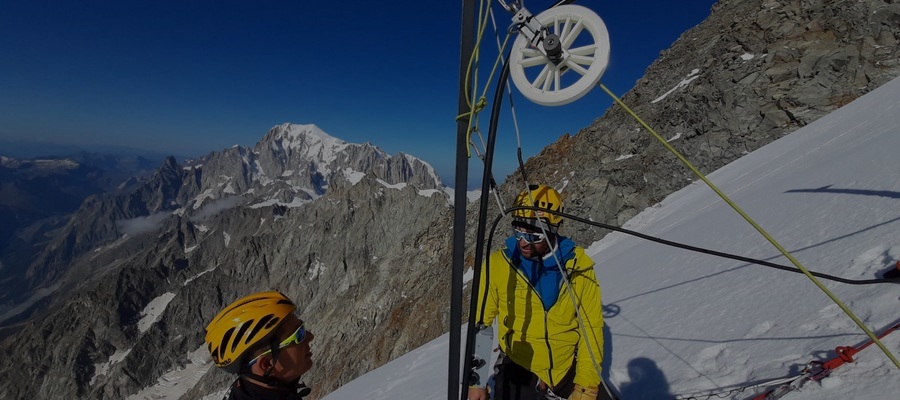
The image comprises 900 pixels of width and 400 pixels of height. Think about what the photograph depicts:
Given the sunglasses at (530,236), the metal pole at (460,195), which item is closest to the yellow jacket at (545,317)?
the sunglasses at (530,236)

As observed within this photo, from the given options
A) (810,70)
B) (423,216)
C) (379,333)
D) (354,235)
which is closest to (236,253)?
(354,235)

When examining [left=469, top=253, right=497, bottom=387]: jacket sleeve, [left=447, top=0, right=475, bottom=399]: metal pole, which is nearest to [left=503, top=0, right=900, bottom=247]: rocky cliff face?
[left=469, top=253, right=497, bottom=387]: jacket sleeve

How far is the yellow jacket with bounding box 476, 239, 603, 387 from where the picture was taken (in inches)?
160

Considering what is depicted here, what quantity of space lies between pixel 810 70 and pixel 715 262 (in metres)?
27.4

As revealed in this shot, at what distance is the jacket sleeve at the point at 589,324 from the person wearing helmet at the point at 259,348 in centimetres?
258

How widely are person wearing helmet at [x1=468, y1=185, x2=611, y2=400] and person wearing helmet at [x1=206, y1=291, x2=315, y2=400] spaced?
5.62 ft

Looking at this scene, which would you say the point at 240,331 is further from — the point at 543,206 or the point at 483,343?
the point at 543,206

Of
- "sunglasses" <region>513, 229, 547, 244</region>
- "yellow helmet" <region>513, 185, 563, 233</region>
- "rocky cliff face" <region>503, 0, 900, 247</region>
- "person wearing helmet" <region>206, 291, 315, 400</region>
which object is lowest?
"person wearing helmet" <region>206, 291, 315, 400</region>

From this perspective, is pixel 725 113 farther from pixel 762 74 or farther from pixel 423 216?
pixel 423 216

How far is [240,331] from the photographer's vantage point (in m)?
3.23

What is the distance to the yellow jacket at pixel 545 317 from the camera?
160 inches

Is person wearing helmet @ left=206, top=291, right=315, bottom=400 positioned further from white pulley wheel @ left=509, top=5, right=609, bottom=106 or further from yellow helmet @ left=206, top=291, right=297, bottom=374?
white pulley wheel @ left=509, top=5, right=609, bottom=106

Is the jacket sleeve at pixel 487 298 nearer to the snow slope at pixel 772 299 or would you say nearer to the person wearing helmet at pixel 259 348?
the person wearing helmet at pixel 259 348

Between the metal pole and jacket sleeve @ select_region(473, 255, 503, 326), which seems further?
jacket sleeve @ select_region(473, 255, 503, 326)
